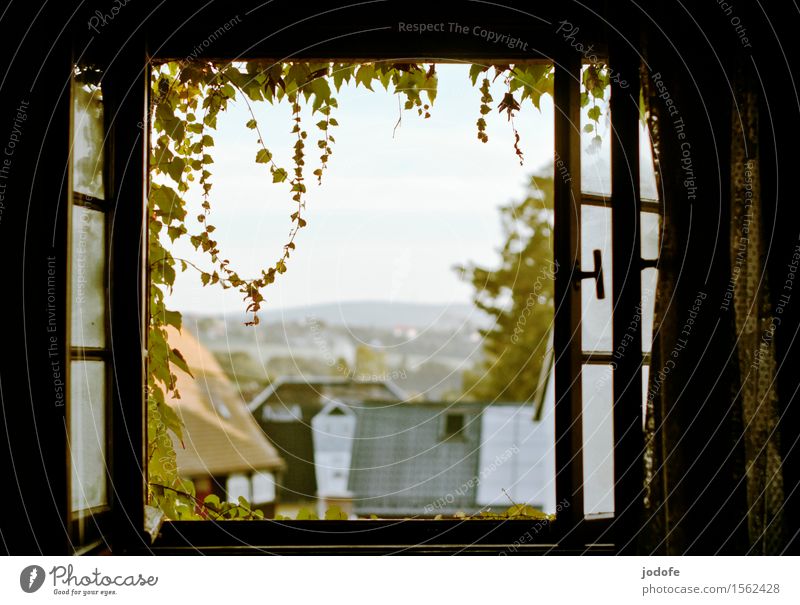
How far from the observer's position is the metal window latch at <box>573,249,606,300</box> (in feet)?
5.25

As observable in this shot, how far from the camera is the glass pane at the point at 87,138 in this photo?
5.07ft

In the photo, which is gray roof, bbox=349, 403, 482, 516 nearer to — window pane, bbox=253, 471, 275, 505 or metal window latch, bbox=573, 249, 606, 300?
window pane, bbox=253, 471, 275, 505

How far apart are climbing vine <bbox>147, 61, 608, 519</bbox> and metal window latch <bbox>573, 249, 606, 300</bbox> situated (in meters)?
0.37

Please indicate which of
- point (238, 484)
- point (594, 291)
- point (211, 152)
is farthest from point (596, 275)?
point (238, 484)

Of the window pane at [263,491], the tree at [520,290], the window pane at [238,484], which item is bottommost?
the window pane at [263,491]

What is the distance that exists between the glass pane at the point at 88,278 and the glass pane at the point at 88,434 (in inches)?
2.5

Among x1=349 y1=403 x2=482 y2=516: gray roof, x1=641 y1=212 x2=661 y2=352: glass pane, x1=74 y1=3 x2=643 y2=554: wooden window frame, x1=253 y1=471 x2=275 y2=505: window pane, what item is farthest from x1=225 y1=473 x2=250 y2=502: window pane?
x1=641 y1=212 x2=661 y2=352: glass pane

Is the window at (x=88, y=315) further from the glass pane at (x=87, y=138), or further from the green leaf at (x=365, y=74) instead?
the green leaf at (x=365, y=74)

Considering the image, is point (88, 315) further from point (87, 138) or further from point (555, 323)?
point (555, 323)

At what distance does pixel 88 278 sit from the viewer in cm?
160

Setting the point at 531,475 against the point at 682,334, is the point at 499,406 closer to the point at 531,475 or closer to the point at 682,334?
the point at 531,475

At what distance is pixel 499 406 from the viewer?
51.8ft

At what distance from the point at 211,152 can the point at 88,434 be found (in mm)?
732

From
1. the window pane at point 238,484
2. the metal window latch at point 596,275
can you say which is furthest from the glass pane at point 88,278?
the window pane at point 238,484
